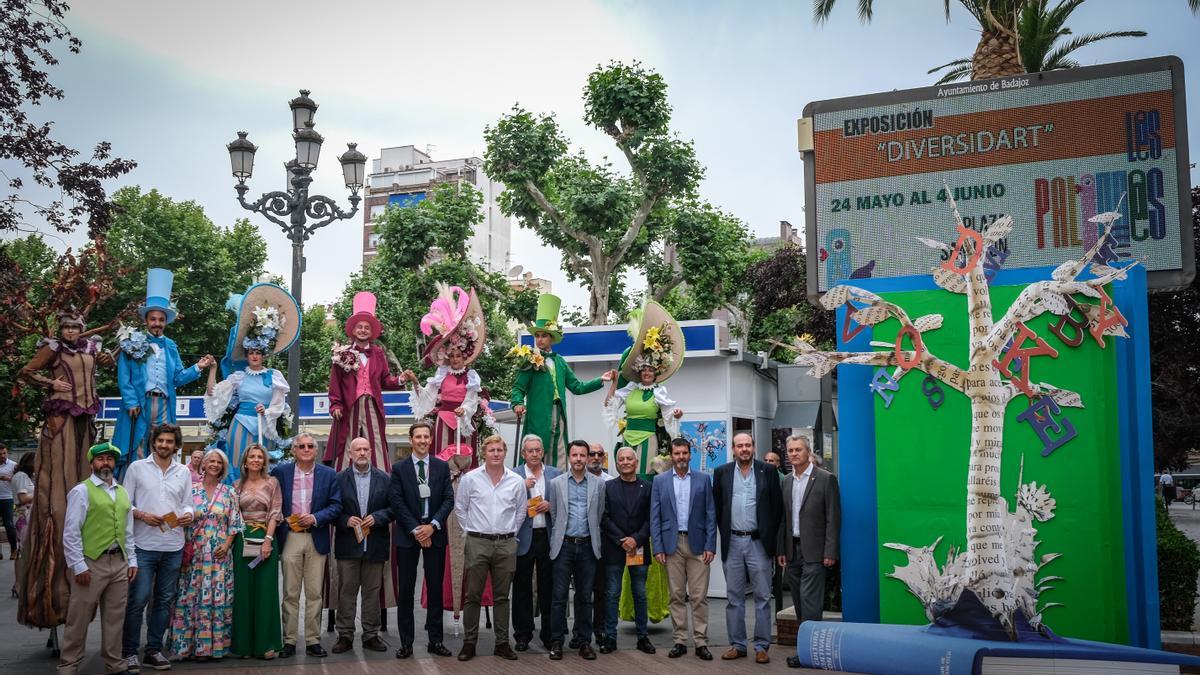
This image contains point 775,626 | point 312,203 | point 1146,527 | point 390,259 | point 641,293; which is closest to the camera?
point 1146,527

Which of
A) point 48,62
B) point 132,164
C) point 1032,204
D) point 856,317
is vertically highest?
point 48,62

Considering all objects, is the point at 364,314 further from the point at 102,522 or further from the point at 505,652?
the point at 505,652

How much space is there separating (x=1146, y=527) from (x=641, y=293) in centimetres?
2346

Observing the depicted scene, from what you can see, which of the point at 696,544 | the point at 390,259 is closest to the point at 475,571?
Result: the point at 696,544

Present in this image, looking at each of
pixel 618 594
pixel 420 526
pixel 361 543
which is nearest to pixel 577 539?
pixel 618 594

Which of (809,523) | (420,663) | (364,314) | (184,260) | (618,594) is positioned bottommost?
(420,663)

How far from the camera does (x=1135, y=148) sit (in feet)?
29.9

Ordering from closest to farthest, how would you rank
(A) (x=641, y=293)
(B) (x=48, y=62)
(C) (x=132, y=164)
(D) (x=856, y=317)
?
1. (D) (x=856, y=317)
2. (B) (x=48, y=62)
3. (C) (x=132, y=164)
4. (A) (x=641, y=293)

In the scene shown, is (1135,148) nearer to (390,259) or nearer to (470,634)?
(470,634)

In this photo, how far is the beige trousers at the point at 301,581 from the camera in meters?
8.59

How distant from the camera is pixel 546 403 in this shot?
10.6 metres

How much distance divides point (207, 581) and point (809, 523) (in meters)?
4.86

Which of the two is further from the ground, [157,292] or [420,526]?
[157,292]

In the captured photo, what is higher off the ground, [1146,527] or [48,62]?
[48,62]
